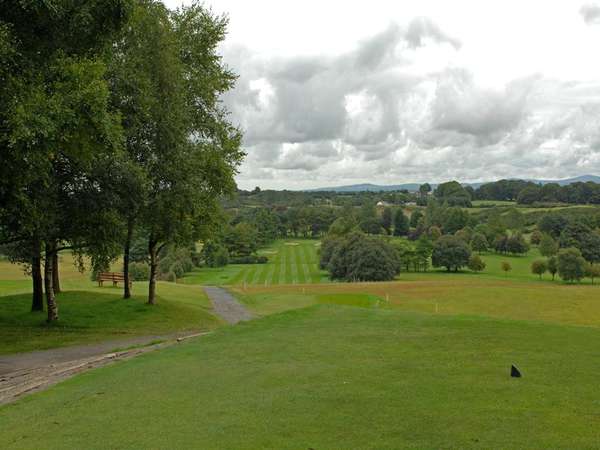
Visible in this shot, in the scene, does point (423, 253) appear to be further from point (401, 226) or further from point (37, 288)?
point (37, 288)

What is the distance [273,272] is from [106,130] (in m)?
97.2

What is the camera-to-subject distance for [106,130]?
17.1m

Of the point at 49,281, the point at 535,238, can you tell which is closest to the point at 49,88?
the point at 49,281

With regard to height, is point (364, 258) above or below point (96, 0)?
below

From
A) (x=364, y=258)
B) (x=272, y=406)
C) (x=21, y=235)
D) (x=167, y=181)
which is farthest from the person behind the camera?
(x=364, y=258)

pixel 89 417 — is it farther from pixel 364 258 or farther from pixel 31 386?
pixel 364 258

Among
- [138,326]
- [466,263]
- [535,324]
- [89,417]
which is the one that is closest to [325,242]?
[466,263]

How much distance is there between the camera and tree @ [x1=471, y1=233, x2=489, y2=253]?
5369 inches

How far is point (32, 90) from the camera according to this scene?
15.4 meters

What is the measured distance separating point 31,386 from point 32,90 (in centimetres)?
849

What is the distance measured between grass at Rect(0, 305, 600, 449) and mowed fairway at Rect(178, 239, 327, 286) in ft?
224

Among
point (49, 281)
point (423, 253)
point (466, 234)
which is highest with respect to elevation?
point (466, 234)

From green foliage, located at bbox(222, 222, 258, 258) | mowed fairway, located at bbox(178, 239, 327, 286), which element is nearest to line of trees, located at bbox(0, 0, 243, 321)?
mowed fairway, located at bbox(178, 239, 327, 286)

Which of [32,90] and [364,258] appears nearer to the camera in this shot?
[32,90]
